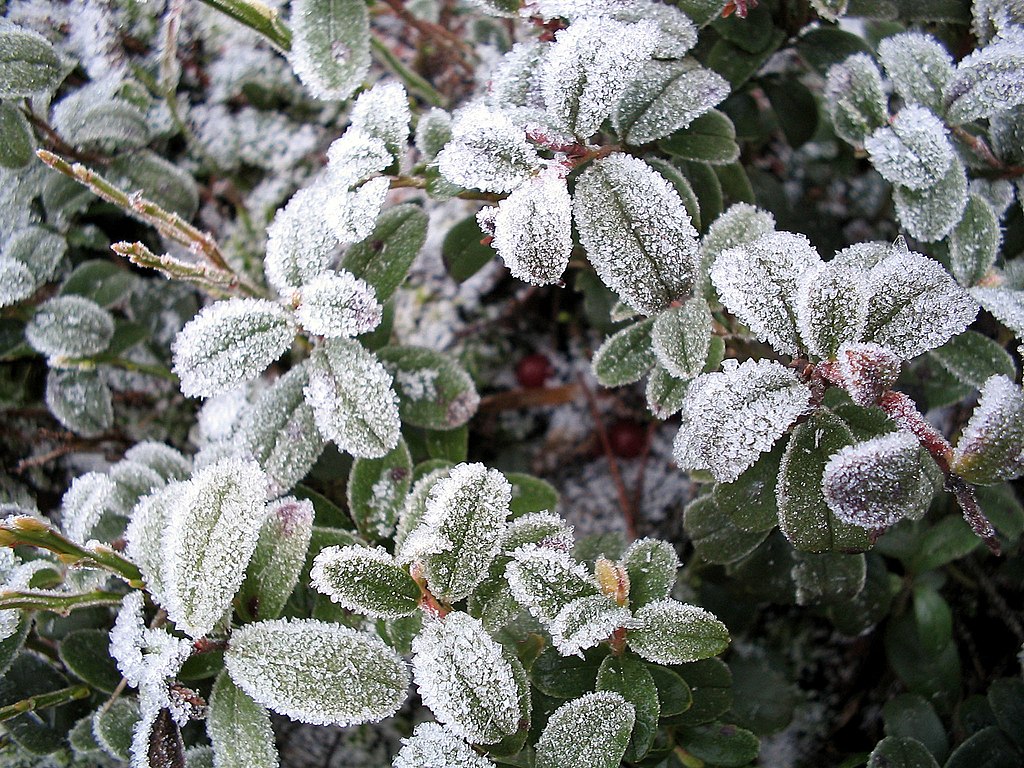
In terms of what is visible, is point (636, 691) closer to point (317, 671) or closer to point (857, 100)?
point (317, 671)

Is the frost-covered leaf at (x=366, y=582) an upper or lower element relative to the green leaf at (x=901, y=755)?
upper

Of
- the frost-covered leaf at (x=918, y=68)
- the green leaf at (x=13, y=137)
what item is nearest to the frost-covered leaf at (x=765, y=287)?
the frost-covered leaf at (x=918, y=68)

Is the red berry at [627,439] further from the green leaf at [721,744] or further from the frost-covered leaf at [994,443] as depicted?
the frost-covered leaf at [994,443]

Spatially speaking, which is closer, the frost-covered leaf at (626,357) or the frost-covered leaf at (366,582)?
the frost-covered leaf at (366,582)

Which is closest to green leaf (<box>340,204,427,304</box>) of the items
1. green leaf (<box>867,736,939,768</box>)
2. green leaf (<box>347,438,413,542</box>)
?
green leaf (<box>347,438,413,542</box>)

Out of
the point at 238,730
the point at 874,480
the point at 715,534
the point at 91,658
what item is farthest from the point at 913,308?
the point at 91,658

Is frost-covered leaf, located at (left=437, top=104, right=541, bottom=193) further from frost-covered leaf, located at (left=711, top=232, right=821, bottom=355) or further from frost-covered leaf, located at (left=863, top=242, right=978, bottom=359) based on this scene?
frost-covered leaf, located at (left=863, top=242, right=978, bottom=359)
